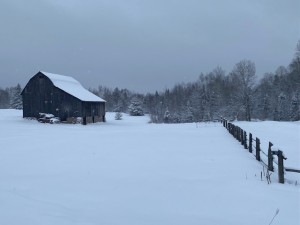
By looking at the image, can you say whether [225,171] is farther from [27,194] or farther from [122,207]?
[27,194]

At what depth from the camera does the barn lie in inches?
1758

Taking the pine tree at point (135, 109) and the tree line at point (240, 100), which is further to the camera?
the pine tree at point (135, 109)

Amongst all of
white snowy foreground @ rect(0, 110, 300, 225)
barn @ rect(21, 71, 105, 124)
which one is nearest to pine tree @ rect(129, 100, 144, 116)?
barn @ rect(21, 71, 105, 124)

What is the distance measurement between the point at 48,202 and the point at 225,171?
17.7 ft

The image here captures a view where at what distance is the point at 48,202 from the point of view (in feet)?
22.3

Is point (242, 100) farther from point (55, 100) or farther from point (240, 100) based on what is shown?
point (55, 100)

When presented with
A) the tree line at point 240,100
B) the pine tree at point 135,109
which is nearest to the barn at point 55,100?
the tree line at point 240,100

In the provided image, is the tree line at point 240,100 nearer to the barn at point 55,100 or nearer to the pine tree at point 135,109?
the pine tree at point 135,109

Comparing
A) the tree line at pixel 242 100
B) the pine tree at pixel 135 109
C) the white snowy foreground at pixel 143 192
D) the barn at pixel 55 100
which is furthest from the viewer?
the pine tree at pixel 135 109

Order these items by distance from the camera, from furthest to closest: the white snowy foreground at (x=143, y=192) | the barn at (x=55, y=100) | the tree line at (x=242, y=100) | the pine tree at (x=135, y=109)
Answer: the pine tree at (x=135, y=109), the tree line at (x=242, y=100), the barn at (x=55, y=100), the white snowy foreground at (x=143, y=192)

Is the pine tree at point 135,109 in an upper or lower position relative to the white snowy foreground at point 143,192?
upper

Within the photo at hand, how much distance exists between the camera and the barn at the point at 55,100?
44656 mm

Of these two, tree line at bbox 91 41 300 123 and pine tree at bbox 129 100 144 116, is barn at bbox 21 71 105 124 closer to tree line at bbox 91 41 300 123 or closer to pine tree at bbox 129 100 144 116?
tree line at bbox 91 41 300 123

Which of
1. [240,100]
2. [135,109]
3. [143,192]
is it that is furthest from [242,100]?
[143,192]
